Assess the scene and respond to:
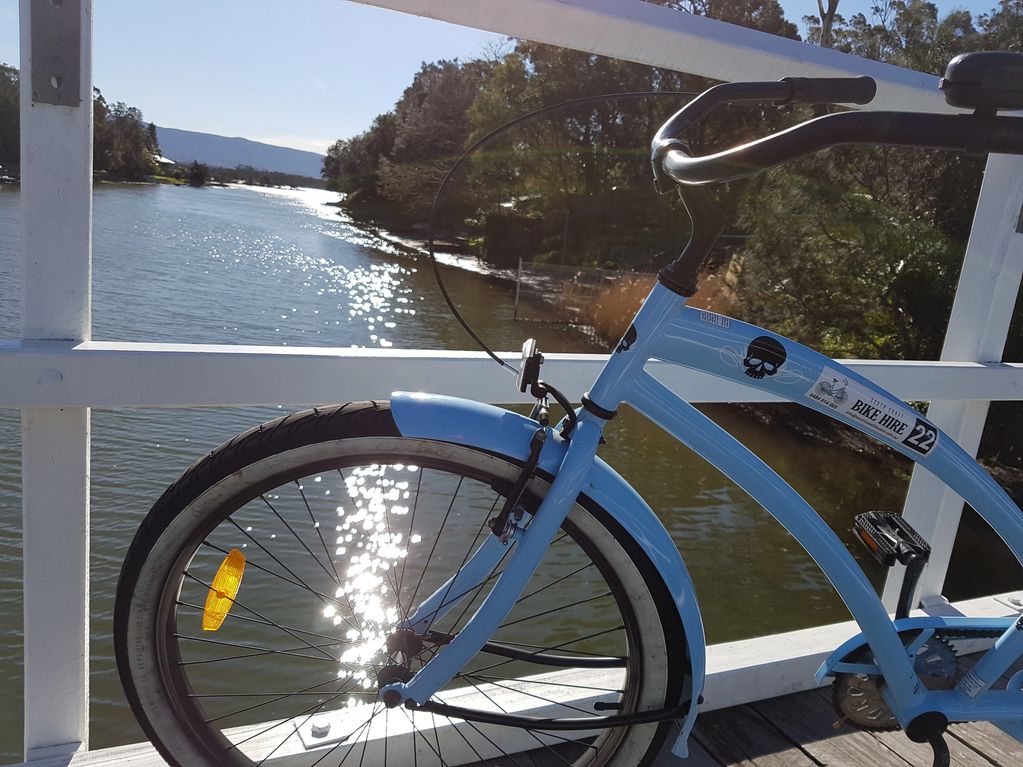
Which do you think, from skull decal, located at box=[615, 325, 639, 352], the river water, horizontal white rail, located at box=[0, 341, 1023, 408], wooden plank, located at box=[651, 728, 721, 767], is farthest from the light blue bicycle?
the river water

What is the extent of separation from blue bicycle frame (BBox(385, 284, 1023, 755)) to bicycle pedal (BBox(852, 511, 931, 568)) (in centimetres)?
9

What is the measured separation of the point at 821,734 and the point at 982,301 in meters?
0.85

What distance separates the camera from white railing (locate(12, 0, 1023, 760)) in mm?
843

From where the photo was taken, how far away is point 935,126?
723 millimetres

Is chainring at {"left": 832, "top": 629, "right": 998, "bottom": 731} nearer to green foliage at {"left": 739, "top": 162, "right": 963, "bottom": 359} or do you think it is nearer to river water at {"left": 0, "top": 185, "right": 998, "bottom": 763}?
river water at {"left": 0, "top": 185, "right": 998, "bottom": 763}

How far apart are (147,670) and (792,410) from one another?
6.41 metres

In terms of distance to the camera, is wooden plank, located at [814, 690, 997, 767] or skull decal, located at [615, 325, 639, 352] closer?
skull decal, located at [615, 325, 639, 352]

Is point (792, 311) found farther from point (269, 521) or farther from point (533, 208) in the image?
point (533, 208)

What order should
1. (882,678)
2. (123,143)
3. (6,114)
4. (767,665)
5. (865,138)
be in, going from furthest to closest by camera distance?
(123,143), (6,114), (767,665), (882,678), (865,138)

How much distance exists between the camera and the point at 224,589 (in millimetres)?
910

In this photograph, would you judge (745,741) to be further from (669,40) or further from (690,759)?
(669,40)

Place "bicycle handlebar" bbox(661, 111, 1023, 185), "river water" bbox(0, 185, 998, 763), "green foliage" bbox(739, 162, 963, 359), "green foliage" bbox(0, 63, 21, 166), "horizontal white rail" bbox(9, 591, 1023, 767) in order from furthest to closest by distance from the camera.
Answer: "green foliage" bbox(739, 162, 963, 359) → "river water" bbox(0, 185, 998, 763) → "green foliage" bbox(0, 63, 21, 166) → "horizontal white rail" bbox(9, 591, 1023, 767) → "bicycle handlebar" bbox(661, 111, 1023, 185)

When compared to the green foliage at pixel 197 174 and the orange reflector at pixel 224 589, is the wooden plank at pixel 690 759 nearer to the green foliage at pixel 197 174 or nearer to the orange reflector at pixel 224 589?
the orange reflector at pixel 224 589

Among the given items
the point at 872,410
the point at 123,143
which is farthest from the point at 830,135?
the point at 123,143
